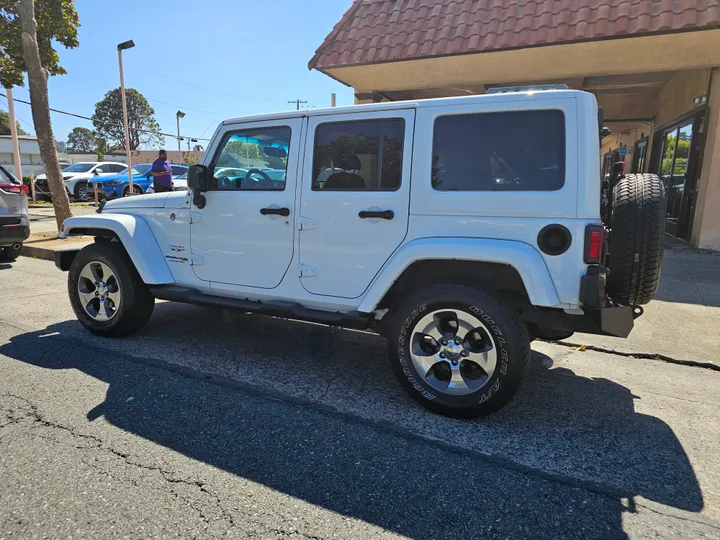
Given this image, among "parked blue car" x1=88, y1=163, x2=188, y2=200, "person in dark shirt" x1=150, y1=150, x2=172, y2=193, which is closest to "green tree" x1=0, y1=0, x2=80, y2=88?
"person in dark shirt" x1=150, y1=150, x2=172, y2=193

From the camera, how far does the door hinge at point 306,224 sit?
3.56 m

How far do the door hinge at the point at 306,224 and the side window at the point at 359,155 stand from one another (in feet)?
0.78

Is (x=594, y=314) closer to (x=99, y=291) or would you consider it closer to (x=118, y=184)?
(x=99, y=291)

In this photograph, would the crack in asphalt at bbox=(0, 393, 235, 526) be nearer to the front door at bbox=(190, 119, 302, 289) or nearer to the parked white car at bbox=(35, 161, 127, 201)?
the front door at bbox=(190, 119, 302, 289)

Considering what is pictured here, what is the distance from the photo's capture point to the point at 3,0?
1051cm

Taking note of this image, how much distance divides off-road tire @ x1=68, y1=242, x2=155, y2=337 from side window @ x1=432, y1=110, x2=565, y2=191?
2928mm

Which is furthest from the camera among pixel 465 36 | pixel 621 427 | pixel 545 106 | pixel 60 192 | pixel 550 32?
pixel 60 192

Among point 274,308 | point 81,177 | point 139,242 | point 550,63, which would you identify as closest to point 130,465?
point 274,308

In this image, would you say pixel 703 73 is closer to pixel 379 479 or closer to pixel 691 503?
pixel 691 503

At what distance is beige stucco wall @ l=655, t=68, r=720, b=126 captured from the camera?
28.6 feet

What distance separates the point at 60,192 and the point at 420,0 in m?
8.46

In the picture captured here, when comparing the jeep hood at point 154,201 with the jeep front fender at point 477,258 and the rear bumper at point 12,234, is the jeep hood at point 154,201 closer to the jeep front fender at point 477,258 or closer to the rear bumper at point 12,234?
the jeep front fender at point 477,258

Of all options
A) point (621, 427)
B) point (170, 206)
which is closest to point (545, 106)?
point (621, 427)

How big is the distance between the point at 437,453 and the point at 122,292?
3.19 meters
